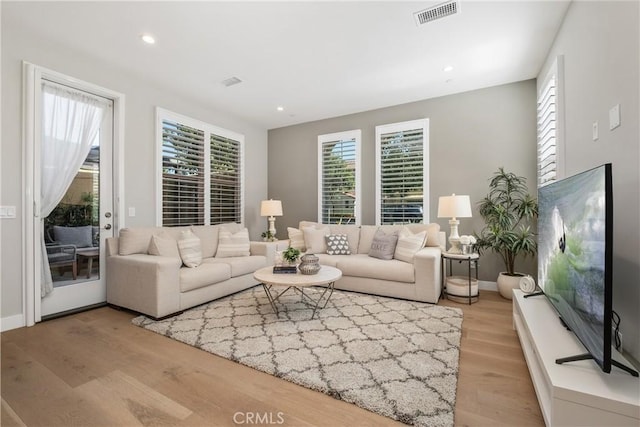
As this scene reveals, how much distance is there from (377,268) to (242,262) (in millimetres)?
1701

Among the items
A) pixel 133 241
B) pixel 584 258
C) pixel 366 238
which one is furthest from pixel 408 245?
pixel 133 241

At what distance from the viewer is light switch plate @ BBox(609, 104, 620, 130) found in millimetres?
1639

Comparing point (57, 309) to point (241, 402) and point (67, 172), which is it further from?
point (241, 402)

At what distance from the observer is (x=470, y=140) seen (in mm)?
4105

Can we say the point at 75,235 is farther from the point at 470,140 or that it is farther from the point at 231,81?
the point at 470,140

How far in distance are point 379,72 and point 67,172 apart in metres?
3.69

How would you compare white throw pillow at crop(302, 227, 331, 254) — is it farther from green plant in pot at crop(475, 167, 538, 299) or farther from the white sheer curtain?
the white sheer curtain

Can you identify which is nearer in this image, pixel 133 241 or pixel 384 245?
pixel 133 241

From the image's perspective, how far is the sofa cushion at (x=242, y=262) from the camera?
357 cm

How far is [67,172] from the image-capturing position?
122 inches

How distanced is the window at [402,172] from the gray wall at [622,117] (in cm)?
220

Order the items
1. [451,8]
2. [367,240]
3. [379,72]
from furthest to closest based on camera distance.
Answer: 1. [367,240]
2. [379,72]
3. [451,8]

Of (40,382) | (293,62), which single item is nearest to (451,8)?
(293,62)

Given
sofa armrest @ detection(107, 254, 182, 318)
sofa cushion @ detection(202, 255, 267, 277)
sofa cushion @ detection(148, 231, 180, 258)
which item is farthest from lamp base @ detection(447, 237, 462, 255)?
sofa cushion @ detection(148, 231, 180, 258)
